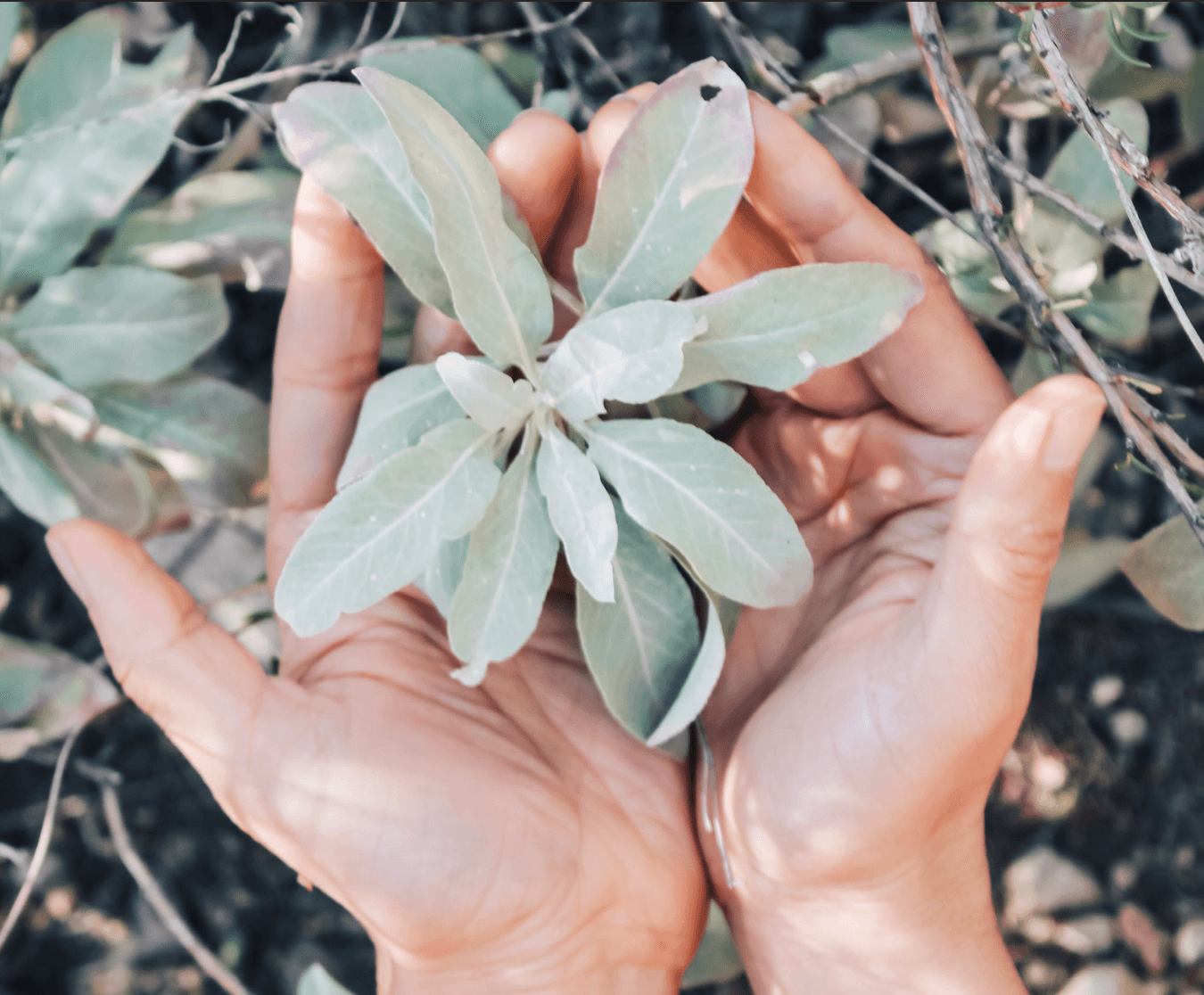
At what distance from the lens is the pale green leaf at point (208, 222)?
1336 millimetres

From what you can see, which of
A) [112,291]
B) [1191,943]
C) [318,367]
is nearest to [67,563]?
[318,367]

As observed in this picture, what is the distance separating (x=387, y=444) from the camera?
97 cm

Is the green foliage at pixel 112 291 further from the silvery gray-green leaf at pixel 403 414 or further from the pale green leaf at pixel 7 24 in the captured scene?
the silvery gray-green leaf at pixel 403 414

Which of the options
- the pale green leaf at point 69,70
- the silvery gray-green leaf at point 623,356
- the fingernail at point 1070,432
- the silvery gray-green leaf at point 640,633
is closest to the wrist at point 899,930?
the silvery gray-green leaf at point 640,633

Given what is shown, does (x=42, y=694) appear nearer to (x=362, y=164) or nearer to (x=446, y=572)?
(x=446, y=572)

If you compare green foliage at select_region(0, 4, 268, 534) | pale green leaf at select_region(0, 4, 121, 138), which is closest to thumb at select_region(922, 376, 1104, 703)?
green foliage at select_region(0, 4, 268, 534)

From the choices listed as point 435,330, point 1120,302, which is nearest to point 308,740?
point 435,330

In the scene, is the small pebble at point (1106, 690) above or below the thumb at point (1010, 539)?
below

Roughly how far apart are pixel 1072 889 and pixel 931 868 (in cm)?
81

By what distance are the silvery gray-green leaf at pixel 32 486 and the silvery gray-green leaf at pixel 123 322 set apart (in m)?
0.13

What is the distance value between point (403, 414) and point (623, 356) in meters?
0.31

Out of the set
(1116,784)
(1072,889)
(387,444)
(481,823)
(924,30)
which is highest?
(924,30)

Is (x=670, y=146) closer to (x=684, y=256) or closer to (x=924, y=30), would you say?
(x=684, y=256)

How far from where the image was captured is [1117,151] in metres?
0.84
